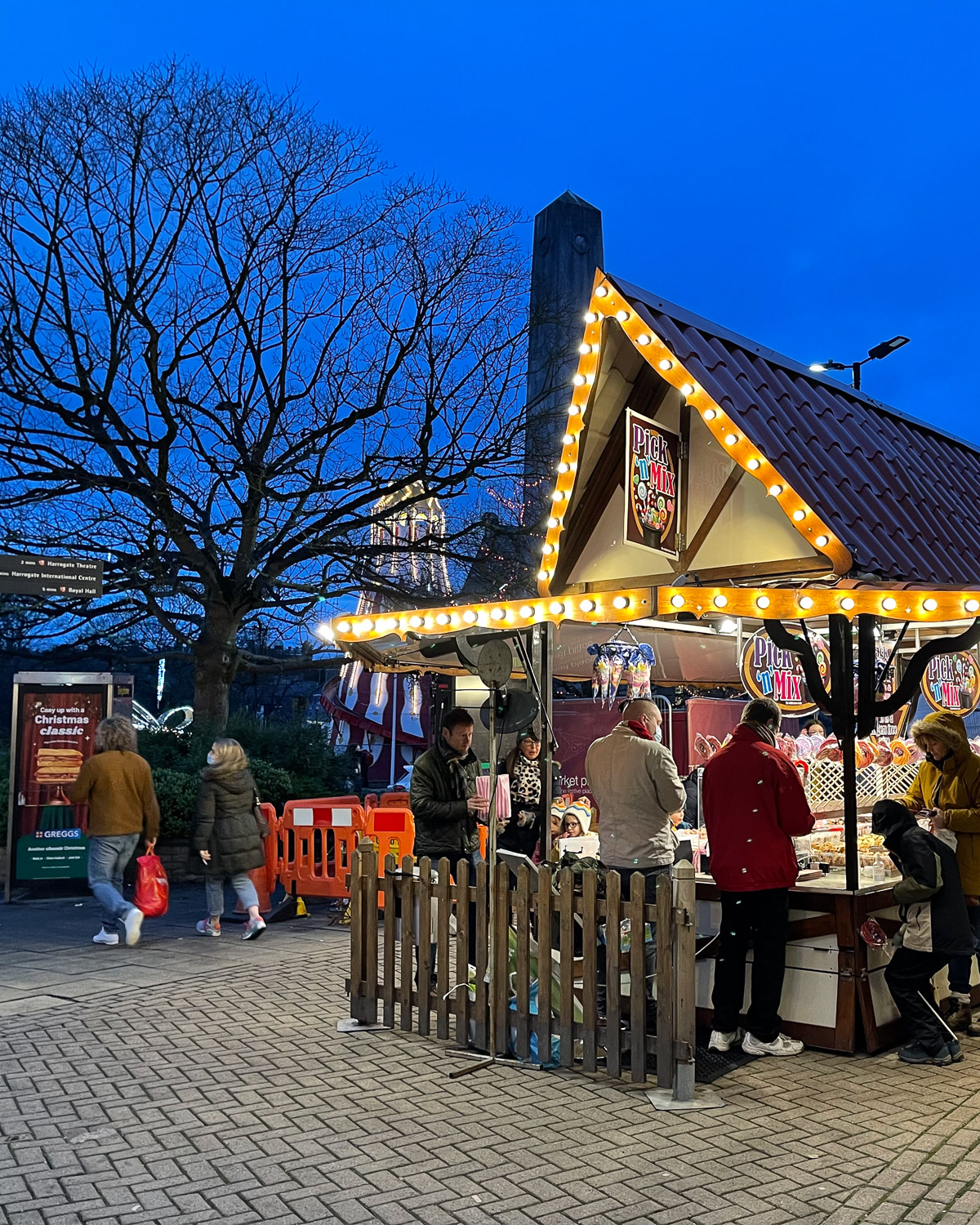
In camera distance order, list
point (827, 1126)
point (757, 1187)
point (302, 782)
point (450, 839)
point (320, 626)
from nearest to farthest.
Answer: point (757, 1187) → point (827, 1126) → point (450, 839) → point (320, 626) → point (302, 782)

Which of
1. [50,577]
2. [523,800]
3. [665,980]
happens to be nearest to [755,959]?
[665,980]

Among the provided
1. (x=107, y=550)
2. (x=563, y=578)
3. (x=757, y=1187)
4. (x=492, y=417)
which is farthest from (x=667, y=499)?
(x=107, y=550)

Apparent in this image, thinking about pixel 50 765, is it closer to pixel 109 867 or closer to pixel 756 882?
pixel 109 867

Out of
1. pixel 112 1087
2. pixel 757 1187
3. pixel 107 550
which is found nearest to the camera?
pixel 757 1187

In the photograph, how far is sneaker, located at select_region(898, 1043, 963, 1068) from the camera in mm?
6188

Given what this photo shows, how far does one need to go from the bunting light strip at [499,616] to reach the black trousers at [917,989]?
2.53 metres

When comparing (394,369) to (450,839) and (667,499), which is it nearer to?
(667,499)

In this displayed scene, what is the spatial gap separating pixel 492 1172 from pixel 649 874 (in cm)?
253

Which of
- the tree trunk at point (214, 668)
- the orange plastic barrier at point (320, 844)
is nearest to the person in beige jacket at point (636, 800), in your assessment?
the orange plastic barrier at point (320, 844)

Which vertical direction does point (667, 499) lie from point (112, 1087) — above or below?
above

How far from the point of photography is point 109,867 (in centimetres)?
969

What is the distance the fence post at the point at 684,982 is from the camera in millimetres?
5402

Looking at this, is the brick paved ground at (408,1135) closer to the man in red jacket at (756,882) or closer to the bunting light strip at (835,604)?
the man in red jacket at (756,882)

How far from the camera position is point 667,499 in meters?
8.27
